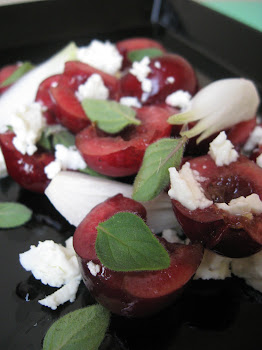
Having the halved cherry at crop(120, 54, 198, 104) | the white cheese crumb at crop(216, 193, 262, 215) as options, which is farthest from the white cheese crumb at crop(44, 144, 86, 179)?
the white cheese crumb at crop(216, 193, 262, 215)

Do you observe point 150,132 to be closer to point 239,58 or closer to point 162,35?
point 239,58

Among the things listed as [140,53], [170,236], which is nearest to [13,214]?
[170,236]

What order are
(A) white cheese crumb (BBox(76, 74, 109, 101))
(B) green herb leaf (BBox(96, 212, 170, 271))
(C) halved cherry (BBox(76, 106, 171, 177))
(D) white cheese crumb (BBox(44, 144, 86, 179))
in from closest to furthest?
(B) green herb leaf (BBox(96, 212, 170, 271)) → (C) halved cherry (BBox(76, 106, 171, 177)) → (D) white cheese crumb (BBox(44, 144, 86, 179)) → (A) white cheese crumb (BBox(76, 74, 109, 101))

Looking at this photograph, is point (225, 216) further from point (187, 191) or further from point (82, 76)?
point (82, 76)

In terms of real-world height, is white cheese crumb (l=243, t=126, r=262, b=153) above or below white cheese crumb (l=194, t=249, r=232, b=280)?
above

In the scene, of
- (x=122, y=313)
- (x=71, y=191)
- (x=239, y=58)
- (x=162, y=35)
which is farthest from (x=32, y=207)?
(x=162, y=35)

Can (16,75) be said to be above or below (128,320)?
above

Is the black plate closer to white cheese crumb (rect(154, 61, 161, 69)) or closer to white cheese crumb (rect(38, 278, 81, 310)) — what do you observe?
white cheese crumb (rect(38, 278, 81, 310))
